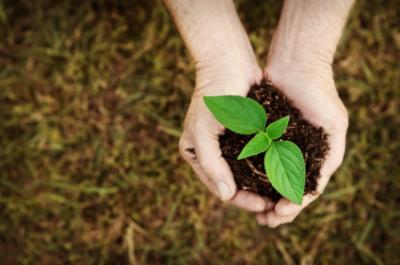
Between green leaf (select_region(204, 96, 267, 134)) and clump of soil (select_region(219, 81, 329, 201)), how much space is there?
157mm

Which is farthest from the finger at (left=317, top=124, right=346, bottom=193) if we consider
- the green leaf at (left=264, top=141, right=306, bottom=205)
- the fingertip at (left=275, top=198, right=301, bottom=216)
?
the green leaf at (left=264, top=141, right=306, bottom=205)

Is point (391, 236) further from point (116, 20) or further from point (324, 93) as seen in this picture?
point (116, 20)

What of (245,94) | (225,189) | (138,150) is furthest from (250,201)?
(138,150)

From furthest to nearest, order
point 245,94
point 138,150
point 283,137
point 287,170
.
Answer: point 138,150 → point 245,94 → point 283,137 → point 287,170

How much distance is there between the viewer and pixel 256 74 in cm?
153

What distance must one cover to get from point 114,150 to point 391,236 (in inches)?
56.5

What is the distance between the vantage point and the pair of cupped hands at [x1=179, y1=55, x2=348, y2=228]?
140 cm

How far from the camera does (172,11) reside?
5.14 feet

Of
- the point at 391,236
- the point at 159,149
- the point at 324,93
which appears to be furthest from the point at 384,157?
the point at 159,149

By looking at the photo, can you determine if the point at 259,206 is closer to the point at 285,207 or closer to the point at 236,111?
the point at 285,207

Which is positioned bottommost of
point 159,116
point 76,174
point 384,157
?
point 384,157

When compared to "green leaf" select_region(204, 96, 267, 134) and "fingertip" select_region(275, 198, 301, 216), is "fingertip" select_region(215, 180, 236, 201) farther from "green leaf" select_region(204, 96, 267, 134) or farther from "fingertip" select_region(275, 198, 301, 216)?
"green leaf" select_region(204, 96, 267, 134)

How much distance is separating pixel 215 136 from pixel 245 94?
176 millimetres

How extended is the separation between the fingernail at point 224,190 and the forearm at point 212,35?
15.7 inches
